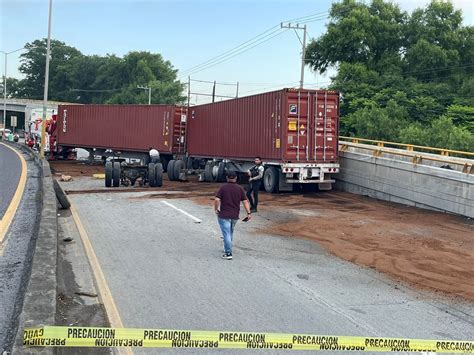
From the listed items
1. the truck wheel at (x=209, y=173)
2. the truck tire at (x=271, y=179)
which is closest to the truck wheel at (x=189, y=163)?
the truck wheel at (x=209, y=173)

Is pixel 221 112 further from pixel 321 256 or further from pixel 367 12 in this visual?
pixel 367 12

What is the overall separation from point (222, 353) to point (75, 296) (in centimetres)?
238

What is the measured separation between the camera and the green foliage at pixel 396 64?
43.4 meters

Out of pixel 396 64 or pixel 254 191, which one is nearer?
pixel 254 191

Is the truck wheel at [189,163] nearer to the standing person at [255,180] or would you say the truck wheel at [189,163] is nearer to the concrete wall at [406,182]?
the concrete wall at [406,182]

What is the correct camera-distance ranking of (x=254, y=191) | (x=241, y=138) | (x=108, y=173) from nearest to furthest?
1. (x=254, y=191)
2. (x=108, y=173)
3. (x=241, y=138)

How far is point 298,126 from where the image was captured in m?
19.3

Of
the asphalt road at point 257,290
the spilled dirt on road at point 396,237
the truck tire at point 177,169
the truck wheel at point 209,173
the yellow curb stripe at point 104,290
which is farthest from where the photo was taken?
the truck tire at point 177,169

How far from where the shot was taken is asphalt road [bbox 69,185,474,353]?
569 centimetres

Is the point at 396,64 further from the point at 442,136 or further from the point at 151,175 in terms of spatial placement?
the point at 151,175

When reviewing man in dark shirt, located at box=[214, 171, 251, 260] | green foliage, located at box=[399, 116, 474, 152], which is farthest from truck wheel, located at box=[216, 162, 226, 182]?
green foliage, located at box=[399, 116, 474, 152]

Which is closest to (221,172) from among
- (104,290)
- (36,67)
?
(104,290)

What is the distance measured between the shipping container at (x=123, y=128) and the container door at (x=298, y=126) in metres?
10.6

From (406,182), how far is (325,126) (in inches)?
154
